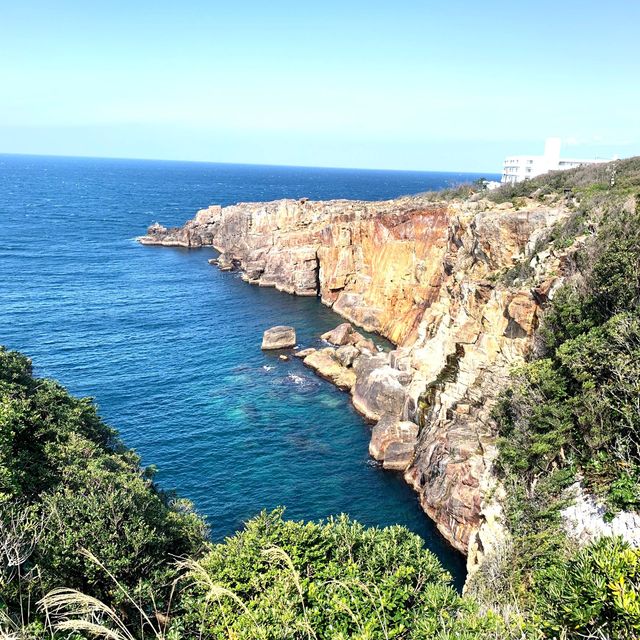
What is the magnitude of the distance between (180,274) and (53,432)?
264 feet

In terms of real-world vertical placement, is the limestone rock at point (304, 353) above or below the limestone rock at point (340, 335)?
below

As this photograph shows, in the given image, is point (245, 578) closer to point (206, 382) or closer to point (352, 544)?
point (352, 544)

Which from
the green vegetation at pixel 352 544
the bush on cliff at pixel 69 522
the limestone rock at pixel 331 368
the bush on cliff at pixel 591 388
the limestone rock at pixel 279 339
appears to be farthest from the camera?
the limestone rock at pixel 279 339

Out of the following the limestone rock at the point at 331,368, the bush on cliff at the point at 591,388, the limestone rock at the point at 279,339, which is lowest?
the limestone rock at the point at 331,368

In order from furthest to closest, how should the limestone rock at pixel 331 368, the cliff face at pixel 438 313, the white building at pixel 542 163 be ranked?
the white building at pixel 542 163
the limestone rock at pixel 331 368
the cliff face at pixel 438 313

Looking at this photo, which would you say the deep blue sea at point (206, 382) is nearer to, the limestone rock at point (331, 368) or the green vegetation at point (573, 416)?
the limestone rock at point (331, 368)

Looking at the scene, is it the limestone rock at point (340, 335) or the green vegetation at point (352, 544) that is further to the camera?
the limestone rock at point (340, 335)

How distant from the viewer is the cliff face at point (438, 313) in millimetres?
35469

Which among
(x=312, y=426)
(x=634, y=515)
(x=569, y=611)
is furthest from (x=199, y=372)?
(x=569, y=611)

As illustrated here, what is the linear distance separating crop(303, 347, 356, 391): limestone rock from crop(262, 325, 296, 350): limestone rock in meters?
5.13

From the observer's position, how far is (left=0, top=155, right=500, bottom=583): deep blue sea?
3838 cm

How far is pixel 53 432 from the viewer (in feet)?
83.4

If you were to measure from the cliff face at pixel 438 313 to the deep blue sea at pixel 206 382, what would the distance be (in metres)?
3.06

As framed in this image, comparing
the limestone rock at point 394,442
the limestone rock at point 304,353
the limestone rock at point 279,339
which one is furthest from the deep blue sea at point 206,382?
the limestone rock at point 279,339
